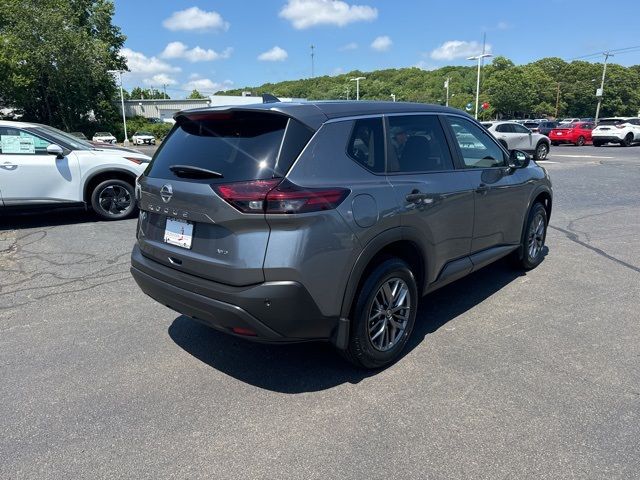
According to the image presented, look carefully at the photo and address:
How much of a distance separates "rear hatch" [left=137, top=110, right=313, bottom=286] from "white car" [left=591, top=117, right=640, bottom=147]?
100 feet

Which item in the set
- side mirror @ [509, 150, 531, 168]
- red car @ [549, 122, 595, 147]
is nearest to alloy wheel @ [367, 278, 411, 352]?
side mirror @ [509, 150, 531, 168]

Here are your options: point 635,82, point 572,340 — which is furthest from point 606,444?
point 635,82

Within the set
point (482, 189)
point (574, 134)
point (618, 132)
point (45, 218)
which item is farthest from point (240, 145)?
point (574, 134)

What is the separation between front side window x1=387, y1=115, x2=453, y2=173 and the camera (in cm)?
333

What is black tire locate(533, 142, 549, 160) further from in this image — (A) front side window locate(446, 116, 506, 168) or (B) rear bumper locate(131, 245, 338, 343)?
(B) rear bumper locate(131, 245, 338, 343)

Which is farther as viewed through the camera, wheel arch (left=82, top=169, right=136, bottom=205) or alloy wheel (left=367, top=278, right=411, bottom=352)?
wheel arch (left=82, top=169, right=136, bottom=205)

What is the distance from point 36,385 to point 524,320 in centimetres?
380

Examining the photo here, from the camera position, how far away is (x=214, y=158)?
2.90 m

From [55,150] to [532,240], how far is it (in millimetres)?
6856

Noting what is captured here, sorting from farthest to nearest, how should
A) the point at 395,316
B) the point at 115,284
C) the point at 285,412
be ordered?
the point at 115,284, the point at 395,316, the point at 285,412

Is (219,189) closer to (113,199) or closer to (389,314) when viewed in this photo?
(389,314)

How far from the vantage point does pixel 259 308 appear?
2633 mm

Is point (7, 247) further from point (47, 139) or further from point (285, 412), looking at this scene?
point (285, 412)

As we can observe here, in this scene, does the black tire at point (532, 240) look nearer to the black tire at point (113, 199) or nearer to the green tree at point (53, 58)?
the black tire at point (113, 199)
